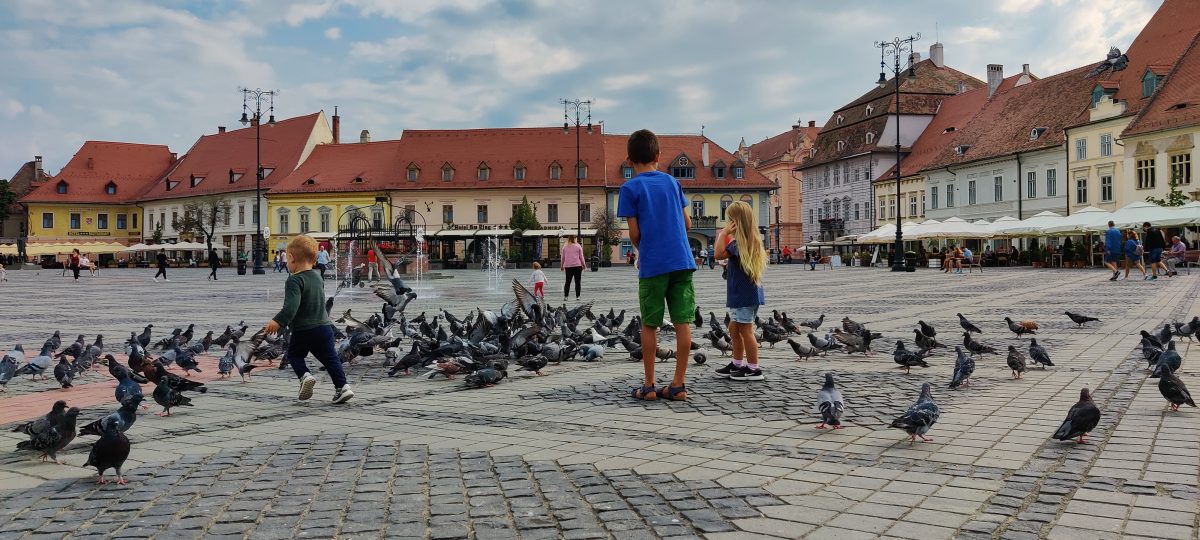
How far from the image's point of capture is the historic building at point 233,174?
75.2 metres

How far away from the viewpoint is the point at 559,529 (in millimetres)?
3514

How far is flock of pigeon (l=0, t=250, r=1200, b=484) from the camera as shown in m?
4.89

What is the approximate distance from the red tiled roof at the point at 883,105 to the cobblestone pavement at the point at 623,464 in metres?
66.4

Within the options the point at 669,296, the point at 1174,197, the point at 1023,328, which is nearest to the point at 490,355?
the point at 669,296

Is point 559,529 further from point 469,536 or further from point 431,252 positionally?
point 431,252

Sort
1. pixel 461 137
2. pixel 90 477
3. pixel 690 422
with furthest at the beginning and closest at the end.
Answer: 1. pixel 461 137
2. pixel 690 422
3. pixel 90 477

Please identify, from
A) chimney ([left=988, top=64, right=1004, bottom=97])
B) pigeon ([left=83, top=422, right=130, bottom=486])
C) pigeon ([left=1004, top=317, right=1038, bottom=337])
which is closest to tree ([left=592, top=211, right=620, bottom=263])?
chimney ([left=988, top=64, right=1004, bottom=97])

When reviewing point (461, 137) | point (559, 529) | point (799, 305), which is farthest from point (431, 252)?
point (559, 529)

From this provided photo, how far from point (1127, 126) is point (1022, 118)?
36.5ft

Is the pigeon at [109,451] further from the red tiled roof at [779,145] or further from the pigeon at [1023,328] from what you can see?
the red tiled roof at [779,145]

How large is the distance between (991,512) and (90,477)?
13.7 ft

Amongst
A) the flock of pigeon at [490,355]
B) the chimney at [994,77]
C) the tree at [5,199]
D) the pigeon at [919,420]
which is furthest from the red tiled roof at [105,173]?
the pigeon at [919,420]

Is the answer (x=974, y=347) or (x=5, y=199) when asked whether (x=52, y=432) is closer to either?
(x=974, y=347)

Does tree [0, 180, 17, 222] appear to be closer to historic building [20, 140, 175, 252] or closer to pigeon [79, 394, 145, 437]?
historic building [20, 140, 175, 252]
